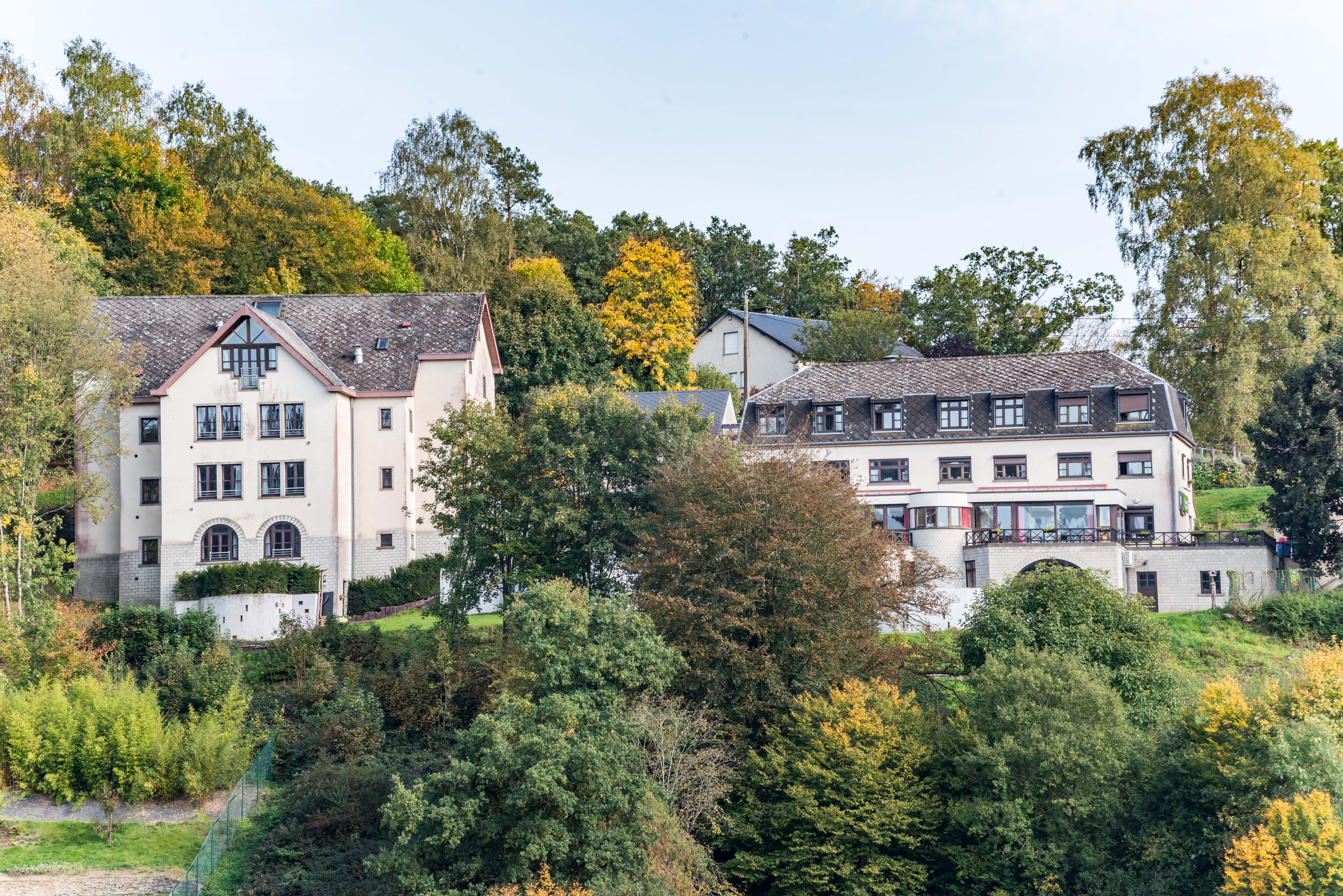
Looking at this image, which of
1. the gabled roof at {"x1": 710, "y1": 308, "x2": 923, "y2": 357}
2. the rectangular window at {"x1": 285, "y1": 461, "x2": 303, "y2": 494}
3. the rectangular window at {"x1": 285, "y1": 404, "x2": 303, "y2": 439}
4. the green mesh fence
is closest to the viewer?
the green mesh fence

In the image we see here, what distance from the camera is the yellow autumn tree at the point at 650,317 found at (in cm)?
6356

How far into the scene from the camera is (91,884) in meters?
27.9

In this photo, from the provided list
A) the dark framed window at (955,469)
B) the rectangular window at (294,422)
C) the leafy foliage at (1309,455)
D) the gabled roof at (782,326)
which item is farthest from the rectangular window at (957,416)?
the rectangular window at (294,422)

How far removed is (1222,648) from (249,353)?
36452 millimetres

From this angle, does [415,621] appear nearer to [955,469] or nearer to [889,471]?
[889,471]

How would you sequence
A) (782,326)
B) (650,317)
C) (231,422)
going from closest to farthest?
(231,422) → (650,317) → (782,326)

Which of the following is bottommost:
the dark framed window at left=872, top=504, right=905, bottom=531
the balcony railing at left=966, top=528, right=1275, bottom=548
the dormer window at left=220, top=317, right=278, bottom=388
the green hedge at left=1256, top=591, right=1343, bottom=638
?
the green hedge at left=1256, top=591, right=1343, bottom=638

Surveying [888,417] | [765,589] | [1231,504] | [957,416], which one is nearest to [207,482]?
[765,589]

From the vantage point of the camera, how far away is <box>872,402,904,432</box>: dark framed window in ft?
169

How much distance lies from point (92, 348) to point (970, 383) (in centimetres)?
3447

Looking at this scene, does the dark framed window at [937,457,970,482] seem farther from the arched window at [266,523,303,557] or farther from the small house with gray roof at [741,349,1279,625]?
the arched window at [266,523,303,557]

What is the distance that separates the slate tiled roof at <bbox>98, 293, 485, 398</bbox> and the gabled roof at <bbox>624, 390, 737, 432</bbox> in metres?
8.42

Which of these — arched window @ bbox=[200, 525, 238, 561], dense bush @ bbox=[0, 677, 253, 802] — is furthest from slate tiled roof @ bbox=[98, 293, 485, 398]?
dense bush @ bbox=[0, 677, 253, 802]

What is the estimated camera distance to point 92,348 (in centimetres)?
4197
